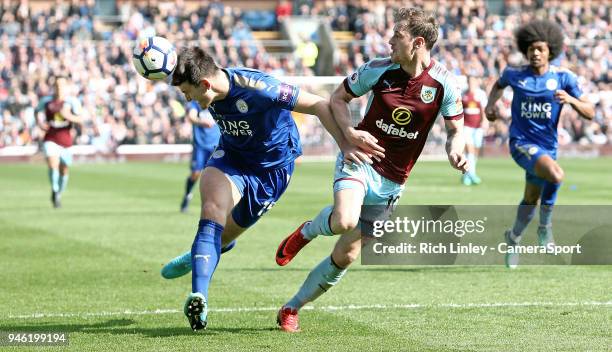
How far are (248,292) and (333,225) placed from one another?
2529 mm

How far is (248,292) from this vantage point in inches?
400

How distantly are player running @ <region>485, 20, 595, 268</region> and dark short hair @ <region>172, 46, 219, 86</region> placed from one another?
4.77 m

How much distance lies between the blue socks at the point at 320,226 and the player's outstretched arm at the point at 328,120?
1.37 ft

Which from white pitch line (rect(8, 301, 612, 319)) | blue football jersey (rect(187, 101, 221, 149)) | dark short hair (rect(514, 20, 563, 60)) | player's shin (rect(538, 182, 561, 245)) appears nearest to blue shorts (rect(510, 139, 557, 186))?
player's shin (rect(538, 182, 561, 245))

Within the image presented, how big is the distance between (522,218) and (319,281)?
14.3ft

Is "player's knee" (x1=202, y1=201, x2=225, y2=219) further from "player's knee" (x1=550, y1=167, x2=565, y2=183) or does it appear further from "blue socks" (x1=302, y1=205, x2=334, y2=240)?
"player's knee" (x1=550, y1=167, x2=565, y2=183)

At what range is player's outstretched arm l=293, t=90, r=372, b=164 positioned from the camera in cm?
795

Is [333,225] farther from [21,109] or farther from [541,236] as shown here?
[21,109]

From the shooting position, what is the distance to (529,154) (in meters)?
11.8

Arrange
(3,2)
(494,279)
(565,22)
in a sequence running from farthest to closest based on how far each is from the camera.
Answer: (565,22) → (3,2) → (494,279)

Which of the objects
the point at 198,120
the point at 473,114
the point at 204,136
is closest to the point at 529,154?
the point at 198,120

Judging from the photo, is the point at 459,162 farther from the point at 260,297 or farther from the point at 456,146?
the point at 260,297

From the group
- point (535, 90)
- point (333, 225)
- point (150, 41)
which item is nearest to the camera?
point (333, 225)

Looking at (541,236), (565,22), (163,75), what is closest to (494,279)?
(541,236)
